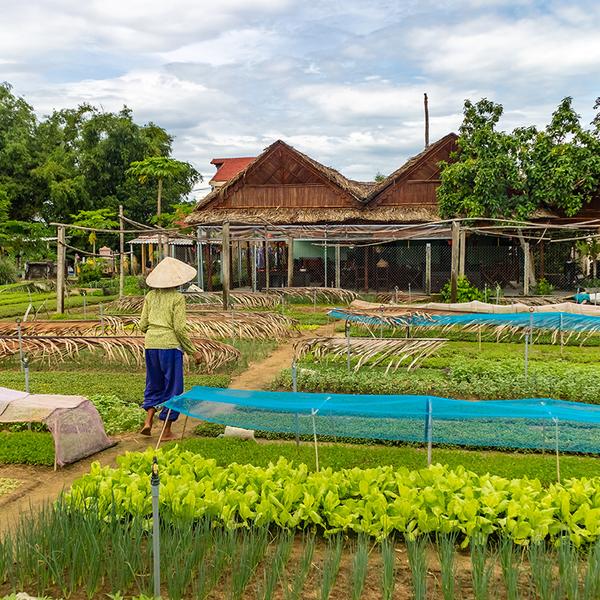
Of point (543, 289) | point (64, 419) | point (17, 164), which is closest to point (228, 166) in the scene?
point (17, 164)

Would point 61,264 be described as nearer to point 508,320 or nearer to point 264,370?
point 264,370

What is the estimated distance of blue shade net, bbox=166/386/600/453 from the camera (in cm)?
514

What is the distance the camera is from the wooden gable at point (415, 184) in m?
24.3

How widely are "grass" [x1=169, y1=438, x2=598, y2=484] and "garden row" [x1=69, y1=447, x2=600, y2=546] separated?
108 centimetres

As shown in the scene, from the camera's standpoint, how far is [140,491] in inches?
179

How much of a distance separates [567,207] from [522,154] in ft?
7.05

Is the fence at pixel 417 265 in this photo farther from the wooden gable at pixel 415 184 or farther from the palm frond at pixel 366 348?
the palm frond at pixel 366 348

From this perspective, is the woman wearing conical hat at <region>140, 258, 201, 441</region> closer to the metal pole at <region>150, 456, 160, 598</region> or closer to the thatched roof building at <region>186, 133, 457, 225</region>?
the metal pole at <region>150, 456, 160, 598</region>

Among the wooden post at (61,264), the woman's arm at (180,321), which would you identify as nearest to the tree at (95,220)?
the wooden post at (61,264)

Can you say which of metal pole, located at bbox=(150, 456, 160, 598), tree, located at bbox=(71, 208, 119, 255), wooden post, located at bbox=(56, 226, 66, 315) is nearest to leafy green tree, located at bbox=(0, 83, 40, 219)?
tree, located at bbox=(71, 208, 119, 255)

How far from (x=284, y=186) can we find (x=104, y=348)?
16.0 m

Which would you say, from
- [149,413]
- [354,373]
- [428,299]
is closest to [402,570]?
[149,413]

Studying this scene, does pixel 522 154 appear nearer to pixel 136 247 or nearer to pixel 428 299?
pixel 428 299

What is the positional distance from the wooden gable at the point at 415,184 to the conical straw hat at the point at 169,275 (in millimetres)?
18509
